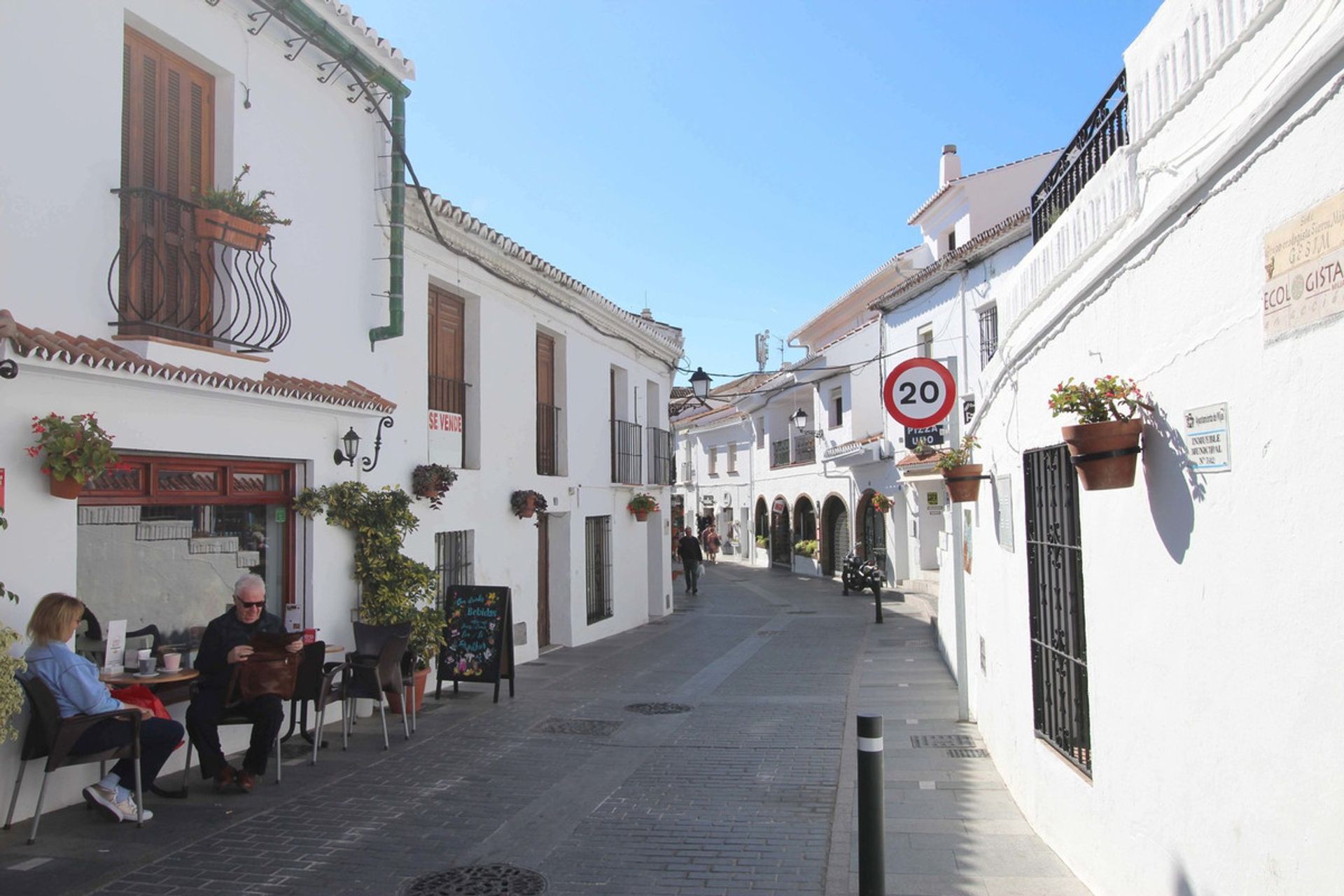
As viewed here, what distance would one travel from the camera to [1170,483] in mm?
3832

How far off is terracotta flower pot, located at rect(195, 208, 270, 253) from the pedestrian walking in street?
19.2m

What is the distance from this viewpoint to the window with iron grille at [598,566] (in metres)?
16.8

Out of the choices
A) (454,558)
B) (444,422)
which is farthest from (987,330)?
(454,558)

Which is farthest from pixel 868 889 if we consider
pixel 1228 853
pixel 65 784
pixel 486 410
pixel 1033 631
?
pixel 486 410

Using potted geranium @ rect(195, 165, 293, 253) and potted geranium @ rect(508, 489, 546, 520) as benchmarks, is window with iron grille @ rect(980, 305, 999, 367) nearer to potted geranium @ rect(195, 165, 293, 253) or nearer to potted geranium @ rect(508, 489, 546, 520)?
potted geranium @ rect(508, 489, 546, 520)

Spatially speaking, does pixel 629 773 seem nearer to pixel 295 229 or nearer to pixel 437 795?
pixel 437 795

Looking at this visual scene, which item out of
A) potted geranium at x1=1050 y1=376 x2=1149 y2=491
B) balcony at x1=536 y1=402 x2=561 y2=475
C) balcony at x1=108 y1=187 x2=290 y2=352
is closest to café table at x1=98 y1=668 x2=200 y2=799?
balcony at x1=108 y1=187 x2=290 y2=352

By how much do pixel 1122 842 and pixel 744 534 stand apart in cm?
3610

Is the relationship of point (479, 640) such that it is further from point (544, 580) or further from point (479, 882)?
point (479, 882)

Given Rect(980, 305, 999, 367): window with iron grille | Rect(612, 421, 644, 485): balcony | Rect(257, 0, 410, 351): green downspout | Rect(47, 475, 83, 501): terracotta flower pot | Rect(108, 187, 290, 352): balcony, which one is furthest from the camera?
Rect(980, 305, 999, 367): window with iron grille

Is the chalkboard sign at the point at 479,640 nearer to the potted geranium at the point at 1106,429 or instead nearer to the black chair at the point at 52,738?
the black chair at the point at 52,738

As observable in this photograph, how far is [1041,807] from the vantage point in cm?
605

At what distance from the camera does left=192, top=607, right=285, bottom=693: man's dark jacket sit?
7047 mm

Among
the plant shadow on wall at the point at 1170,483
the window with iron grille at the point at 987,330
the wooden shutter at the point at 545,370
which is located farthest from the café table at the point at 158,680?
the window with iron grille at the point at 987,330
